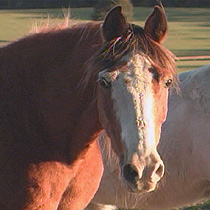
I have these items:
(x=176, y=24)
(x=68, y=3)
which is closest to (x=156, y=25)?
(x=176, y=24)

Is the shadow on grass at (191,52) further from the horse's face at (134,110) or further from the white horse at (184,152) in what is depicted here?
the horse's face at (134,110)

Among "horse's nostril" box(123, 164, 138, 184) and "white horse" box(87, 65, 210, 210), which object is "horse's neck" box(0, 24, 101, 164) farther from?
"white horse" box(87, 65, 210, 210)

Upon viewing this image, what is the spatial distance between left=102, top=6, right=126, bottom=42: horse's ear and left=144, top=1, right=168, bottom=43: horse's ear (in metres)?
0.13

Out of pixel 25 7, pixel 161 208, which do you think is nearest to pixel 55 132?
pixel 161 208

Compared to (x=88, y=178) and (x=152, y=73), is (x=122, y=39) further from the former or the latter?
(x=88, y=178)

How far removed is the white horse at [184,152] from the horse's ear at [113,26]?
1.61m

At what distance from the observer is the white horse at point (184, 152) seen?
4.30 meters

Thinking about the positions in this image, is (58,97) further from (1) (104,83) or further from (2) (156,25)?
(2) (156,25)

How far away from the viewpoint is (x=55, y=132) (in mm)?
3107

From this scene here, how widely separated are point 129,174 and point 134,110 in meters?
0.31

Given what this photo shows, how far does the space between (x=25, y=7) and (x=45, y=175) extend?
3395 centimetres

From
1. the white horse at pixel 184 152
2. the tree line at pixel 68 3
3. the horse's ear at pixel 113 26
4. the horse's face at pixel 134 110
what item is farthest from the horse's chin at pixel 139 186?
the tree line at pixel 68 3

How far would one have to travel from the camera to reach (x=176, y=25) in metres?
32.9

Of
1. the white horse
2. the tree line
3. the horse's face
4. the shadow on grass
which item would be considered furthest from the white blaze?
the tree line
